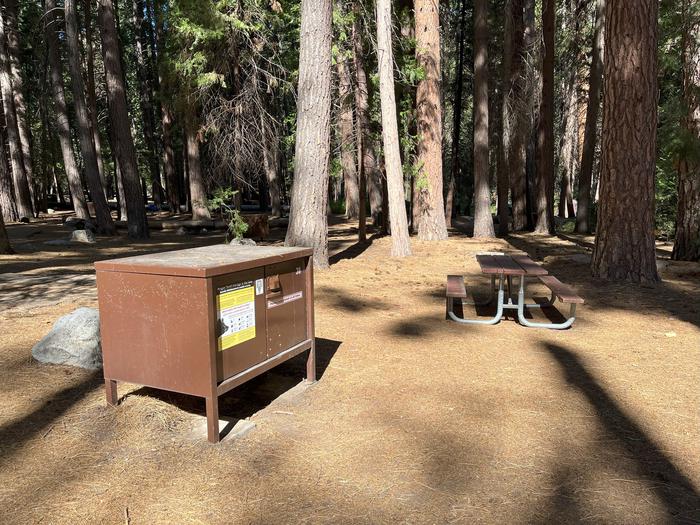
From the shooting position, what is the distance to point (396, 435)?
3.57 metres

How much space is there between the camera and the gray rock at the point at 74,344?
4852mm

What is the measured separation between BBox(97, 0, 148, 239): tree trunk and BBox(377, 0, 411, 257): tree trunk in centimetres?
992

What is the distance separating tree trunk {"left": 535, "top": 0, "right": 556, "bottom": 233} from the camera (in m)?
16.2

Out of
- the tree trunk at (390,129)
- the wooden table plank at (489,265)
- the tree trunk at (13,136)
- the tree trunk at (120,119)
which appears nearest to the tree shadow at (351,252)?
the tree trunk at (390,129)

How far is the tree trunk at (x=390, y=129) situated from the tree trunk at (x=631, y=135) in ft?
16.3

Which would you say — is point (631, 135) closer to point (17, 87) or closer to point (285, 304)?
point (285, 304)

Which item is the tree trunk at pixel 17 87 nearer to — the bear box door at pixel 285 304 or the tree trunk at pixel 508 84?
the tree trunk at pixel 508 84

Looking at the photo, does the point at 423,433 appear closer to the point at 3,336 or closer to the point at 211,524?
the point at 211,524

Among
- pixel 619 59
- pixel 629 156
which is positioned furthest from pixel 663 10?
pixel 629 156

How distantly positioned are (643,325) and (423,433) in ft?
13.6

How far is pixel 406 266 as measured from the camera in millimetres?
11070

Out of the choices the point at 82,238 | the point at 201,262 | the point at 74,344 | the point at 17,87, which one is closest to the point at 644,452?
the point at 201,262

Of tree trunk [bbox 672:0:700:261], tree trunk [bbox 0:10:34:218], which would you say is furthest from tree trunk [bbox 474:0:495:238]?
tree trunk [bbox 0:10:34:218]

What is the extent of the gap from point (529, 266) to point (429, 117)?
8501 millimetres
